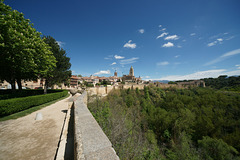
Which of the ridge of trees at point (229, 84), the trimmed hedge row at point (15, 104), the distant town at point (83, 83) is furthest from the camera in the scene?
the ridge of trees at point (229, 84)

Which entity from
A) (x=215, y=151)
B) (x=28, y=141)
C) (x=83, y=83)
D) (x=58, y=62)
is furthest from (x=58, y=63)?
(x=83, y=83)

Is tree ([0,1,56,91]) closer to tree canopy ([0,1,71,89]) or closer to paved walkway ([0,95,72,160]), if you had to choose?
tree canopy ([0,1,71,89])

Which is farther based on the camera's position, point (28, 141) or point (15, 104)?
point (15, 104)

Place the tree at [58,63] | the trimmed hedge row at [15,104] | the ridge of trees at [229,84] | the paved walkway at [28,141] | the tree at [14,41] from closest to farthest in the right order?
the paved walkway at [28,141], the trimmed hedge row at [15,104], the tree at [14,41], the tree at [58,63], the ridge of trees at [229,84]

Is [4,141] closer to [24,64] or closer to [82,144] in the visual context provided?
[82,144]

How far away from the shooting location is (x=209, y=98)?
106 ft

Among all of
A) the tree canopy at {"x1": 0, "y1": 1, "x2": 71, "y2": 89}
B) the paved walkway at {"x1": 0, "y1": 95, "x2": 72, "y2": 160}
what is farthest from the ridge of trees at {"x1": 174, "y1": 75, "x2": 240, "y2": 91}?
the tree canopy at {"x1": 0, "y1": 1, "x2": 71, "y2": 89}

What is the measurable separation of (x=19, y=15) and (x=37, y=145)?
10.1 m

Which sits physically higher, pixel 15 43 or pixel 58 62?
pixel 58 62

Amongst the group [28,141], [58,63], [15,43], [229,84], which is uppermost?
[58,63]

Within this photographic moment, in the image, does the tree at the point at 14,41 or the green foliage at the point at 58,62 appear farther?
the green foliage at the point at 58,62

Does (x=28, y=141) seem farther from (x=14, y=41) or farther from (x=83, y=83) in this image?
(x=83, y=83)

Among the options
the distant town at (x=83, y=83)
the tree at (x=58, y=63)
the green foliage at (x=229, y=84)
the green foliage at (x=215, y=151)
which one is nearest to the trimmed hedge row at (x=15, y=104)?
the tree at (x=58, y=63)

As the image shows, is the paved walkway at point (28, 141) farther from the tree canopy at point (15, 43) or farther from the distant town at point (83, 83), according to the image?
the distant town at point (83, 83)
